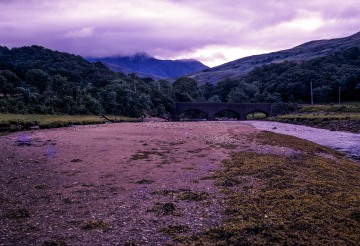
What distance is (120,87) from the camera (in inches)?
3681

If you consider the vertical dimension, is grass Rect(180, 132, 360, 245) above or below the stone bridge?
below

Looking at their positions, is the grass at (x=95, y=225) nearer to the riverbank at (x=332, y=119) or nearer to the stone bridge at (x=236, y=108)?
the riverbank at (x=332, y=119)

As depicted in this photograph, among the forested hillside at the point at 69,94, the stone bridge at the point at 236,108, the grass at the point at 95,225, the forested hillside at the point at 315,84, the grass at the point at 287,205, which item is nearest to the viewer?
the grass at the point at 287,205

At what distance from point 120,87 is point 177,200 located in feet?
267

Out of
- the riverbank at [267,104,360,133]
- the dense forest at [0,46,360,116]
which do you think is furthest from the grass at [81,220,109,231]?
the dense forest at [0,46,360,116]

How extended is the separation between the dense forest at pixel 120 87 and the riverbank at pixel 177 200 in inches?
2163

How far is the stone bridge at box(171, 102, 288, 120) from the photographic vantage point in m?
105

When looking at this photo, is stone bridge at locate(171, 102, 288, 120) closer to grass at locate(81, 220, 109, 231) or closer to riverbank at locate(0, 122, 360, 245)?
riverbank at locate(0, 122, 360, 245)

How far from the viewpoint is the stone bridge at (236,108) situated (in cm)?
10456

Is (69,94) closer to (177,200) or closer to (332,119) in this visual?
(332,119)

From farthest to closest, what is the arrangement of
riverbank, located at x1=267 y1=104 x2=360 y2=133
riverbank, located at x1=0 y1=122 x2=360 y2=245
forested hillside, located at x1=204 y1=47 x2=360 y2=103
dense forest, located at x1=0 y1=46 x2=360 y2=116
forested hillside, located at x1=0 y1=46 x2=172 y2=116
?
1. forested hillside, located at x1=204 y1=47 x2=360 y2=103
2. dense forest, located at x1=0 y1=46 x2=360 y2=116
3. forested hillside, located at x1=0 y1=46 x2=172 y2=116
4. riverbank, located at x1=267 y1=104 x2=360 y2=133
5. riverbank, located at x1=0 y1=122 x2=360 y2=245

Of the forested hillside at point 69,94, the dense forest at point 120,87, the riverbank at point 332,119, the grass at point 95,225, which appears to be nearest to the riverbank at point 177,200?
the grass at point 95,225

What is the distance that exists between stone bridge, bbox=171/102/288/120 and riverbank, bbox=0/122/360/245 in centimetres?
8059

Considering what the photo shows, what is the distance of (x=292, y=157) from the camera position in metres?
26.2
